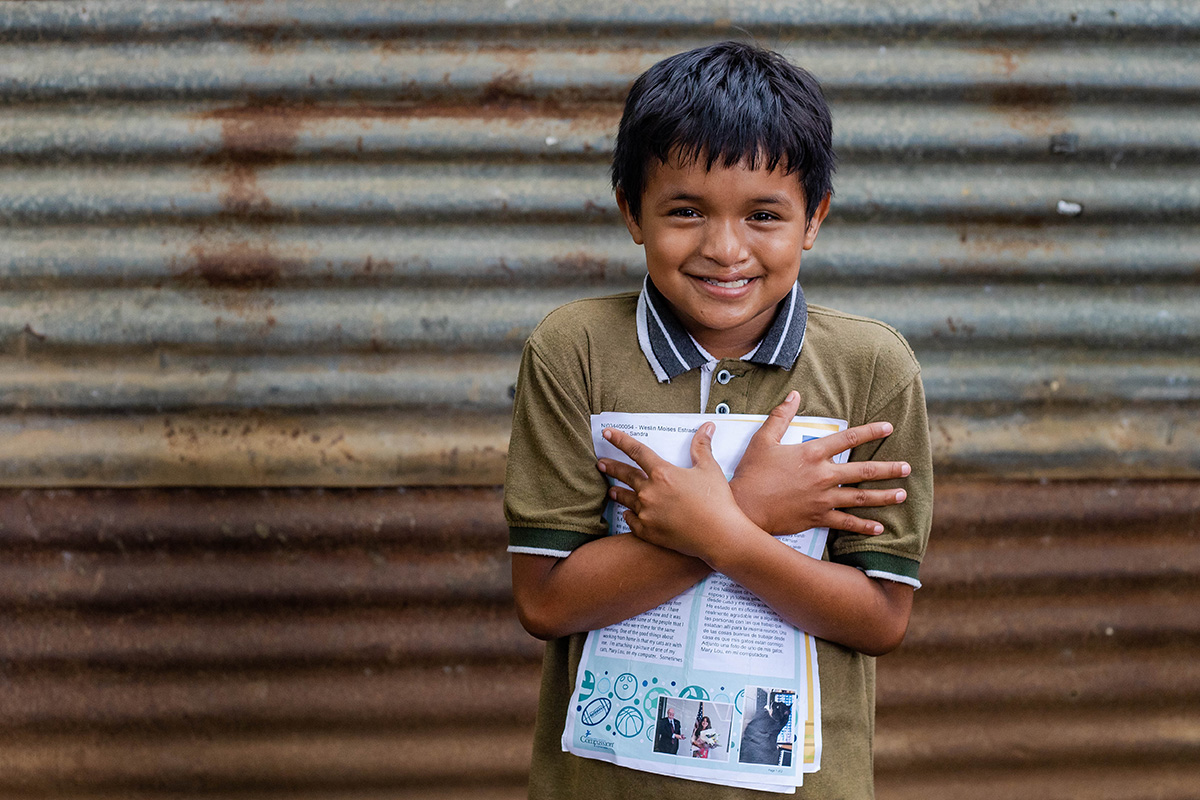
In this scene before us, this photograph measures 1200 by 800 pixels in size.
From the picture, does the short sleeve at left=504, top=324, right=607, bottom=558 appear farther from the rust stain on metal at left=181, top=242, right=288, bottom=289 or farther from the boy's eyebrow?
the rust stain on metal at left=181, top=242, right=288, bottom=289

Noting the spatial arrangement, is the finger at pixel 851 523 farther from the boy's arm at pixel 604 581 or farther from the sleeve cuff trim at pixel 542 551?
the sleeve cuff trim at pixel 542 551

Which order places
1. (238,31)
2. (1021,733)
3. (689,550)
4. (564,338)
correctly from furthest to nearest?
(1021,733) → (238,31) → (564,338) → (689,550)

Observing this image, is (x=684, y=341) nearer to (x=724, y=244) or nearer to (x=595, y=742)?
(x=724, y=244)

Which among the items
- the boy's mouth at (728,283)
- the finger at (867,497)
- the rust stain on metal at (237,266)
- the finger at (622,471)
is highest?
the rust stain on metal at (237,266)

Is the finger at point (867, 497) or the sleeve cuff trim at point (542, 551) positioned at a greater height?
the finger at point (867, 497)

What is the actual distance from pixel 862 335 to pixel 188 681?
1806mm

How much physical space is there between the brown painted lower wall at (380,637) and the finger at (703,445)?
1041mm

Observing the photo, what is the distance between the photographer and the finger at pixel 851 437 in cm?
118

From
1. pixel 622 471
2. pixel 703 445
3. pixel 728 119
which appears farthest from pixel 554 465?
pixel 728 119

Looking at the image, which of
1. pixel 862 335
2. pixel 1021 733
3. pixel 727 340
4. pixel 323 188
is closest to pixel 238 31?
pixel 323 188

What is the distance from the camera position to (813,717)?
117 cm

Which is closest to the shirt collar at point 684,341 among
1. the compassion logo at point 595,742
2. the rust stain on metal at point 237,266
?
the compassion logo at point 595,742

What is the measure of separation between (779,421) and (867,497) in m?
0.16

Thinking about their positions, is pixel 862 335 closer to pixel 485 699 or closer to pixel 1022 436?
pixel 1022 436
